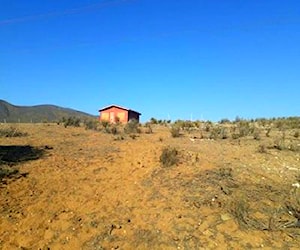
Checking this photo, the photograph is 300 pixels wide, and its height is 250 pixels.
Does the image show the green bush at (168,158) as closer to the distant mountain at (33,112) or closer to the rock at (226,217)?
the rock at (226,217)

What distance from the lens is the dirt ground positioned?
8328 mm

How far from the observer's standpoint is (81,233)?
340 inches

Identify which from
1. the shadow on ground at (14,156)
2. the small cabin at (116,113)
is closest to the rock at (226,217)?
the shadow on ground at (14,156)

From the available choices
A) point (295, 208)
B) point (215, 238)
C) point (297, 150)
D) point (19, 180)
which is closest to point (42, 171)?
point (19, 180)

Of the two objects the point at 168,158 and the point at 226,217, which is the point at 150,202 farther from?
the point at 168,158

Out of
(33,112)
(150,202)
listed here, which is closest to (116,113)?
(150,202)

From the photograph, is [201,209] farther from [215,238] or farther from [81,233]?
[81,233]

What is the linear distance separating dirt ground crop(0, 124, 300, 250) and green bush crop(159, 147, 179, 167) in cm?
16

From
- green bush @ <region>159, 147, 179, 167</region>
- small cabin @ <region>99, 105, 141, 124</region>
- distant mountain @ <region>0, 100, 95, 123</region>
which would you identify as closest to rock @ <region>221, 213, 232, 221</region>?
green bush @ <region>159, 147, 179, 167</region>

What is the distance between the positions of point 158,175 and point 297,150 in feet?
21.2

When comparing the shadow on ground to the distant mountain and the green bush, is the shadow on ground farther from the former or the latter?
the distant mountain

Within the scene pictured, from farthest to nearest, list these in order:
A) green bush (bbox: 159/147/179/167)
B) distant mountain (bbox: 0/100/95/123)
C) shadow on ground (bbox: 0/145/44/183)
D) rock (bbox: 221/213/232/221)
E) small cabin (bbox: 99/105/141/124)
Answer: distant mountain (bbox: 0/100/95/123), small cabin (bbox: 99/105/141/124), green bush (bbox: 159/147/179/167), shadow on ground (bbox: 0/145/44/183), rock (bbox: 221/213/232/221)

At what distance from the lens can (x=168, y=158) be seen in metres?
11.8

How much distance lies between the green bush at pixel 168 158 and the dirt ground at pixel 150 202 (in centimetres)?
16
